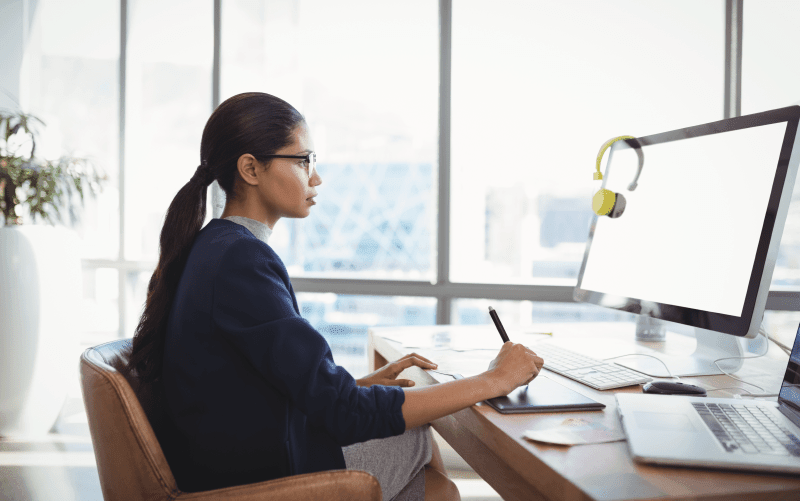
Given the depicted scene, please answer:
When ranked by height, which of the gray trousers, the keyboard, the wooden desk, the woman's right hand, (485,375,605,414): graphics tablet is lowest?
the gray trousers

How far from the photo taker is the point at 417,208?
3.08m

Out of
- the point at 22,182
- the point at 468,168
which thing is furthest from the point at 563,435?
the point at 22,182

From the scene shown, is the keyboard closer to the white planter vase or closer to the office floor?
the office floor

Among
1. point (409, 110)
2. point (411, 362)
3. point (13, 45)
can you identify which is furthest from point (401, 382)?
point (13, 45)

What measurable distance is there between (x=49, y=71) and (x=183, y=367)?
10.8 feet

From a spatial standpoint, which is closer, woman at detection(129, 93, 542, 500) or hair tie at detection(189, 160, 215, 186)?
woman at detection(129, 93, 542, 500)

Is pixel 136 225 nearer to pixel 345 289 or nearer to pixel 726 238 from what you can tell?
pixel 345 289

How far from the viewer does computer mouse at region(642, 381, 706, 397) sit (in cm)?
97

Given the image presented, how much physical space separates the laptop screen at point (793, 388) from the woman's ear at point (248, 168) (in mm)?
1005

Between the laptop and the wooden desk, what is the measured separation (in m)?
0.02

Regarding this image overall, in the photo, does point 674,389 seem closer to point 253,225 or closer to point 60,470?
point 253,225

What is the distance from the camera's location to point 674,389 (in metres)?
0.97

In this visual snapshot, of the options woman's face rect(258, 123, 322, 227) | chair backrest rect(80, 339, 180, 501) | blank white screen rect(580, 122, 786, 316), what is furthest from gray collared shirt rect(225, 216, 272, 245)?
blank white screen rect(580, 122, 786, 316)

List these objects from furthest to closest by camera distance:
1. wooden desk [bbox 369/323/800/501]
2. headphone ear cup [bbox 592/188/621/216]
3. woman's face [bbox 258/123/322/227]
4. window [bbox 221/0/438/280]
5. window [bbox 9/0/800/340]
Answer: window [bbox 221/0/438/280] → window [bbox 9/0/800/340] → headphone ear cup [bbox 592/188/621/216] → woman's face [bbox 258/123/322/227] → wooden desk [bbox 369/323/800/501]
